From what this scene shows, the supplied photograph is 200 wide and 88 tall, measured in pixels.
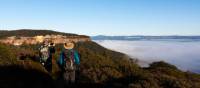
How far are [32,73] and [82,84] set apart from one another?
1.99m

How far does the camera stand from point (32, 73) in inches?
613

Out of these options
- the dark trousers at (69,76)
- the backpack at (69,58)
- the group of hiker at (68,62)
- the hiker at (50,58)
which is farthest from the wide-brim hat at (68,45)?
the hiker at (50,58)

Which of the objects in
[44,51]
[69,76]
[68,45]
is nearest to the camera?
[68,45]

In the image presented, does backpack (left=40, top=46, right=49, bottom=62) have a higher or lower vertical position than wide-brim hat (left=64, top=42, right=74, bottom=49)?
lower

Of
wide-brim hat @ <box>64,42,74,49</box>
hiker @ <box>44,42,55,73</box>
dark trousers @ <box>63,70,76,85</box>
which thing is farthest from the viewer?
hiker @ <box>44,42,55,73</box>

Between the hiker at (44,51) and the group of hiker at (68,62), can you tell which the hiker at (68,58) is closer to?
the group of hiker at (68,62)

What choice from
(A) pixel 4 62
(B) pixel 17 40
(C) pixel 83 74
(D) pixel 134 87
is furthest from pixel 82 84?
(B) pixel 17 40

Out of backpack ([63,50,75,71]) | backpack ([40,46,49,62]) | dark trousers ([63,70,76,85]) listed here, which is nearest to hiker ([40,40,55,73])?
backpack ([40,46,49,62])

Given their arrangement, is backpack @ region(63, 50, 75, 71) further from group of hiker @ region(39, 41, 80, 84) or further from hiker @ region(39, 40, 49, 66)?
hiker @ region(39, 40, 49, 66)

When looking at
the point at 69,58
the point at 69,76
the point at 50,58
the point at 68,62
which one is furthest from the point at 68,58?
the point at 50,58

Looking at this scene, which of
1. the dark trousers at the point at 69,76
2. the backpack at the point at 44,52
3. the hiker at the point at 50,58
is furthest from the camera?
the hiker at the point at 50,58

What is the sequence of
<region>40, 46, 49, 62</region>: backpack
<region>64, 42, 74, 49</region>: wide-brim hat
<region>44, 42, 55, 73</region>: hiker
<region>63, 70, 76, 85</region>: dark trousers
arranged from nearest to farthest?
<region>64, 42, 74, 49</region>: wide-brim hat, <region>63, 70, 76, 85</region>: dark trousers, <region>40, 46, 49, 62</region>: backpack, <region>44, 42, 55, 73</region>: hiker

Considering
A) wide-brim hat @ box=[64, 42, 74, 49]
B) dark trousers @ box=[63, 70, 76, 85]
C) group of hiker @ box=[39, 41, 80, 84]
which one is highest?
wide-brim hat @ box=[64, 42, 74, 49]

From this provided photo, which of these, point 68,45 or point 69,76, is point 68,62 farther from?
point 69,76
